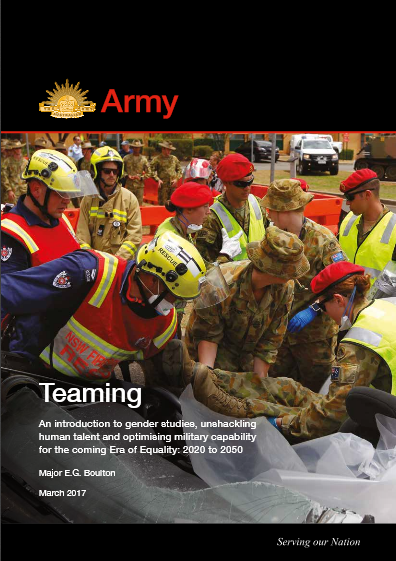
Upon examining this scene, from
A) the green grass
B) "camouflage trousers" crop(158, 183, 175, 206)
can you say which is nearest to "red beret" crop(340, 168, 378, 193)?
the green grass

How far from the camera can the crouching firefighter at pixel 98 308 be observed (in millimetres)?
2586

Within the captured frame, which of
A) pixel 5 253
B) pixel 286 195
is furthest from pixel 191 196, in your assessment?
pixel 5 253

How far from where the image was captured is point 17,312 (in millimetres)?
2605

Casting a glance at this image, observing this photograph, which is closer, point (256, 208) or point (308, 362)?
point (308, 362)

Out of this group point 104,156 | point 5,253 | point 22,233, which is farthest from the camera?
point 104,156

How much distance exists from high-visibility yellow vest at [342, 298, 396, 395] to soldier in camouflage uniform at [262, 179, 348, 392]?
120cm

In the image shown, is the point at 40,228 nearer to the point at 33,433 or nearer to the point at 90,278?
the point at 90,278

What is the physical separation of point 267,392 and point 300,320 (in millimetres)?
856

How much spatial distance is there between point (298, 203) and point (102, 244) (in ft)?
7.30

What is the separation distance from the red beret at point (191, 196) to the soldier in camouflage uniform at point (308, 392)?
4.32 ft

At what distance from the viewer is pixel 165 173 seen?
37.1ft

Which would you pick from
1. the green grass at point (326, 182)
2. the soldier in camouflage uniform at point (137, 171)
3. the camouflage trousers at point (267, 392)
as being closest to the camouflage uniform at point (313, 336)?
the camouflage trousers at point (267, 392)

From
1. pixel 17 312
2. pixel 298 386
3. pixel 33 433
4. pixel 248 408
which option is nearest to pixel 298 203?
pixel 298 386

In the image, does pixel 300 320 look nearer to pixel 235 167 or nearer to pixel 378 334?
pixel 235 167
